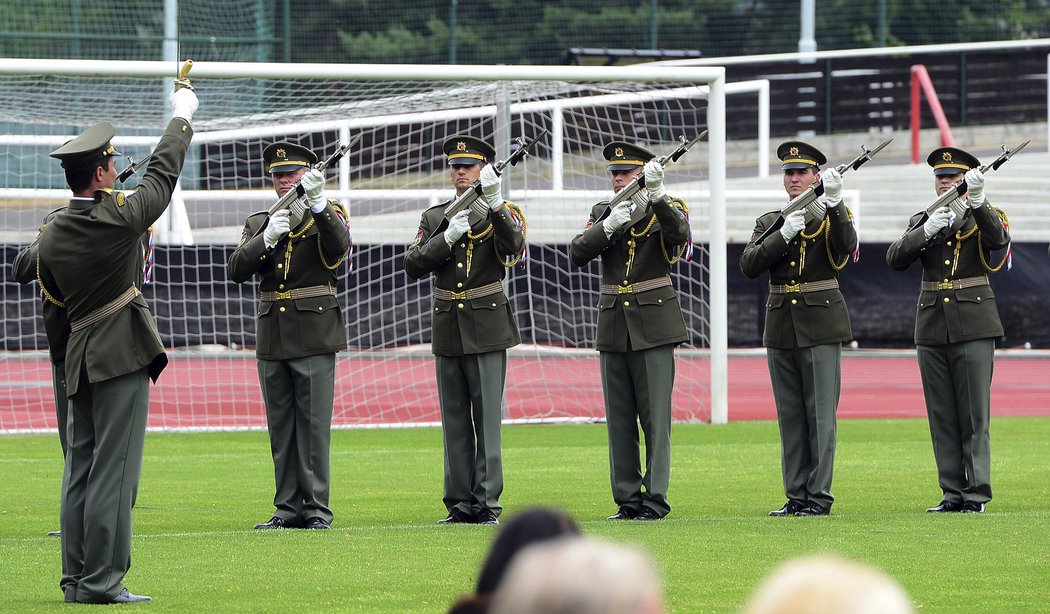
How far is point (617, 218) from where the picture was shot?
793 centimetres

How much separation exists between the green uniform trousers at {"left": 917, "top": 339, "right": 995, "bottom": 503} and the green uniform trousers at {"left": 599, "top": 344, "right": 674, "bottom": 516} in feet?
4.59

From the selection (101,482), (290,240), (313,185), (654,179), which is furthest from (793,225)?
(101,482)

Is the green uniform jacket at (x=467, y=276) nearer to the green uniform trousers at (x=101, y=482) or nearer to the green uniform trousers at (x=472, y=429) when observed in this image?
the green uniform trousers at (x=472, y=429)

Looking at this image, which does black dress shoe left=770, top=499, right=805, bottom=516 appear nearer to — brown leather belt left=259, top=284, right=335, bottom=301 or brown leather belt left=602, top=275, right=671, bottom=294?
brown leather belt left=602, top=275, right=671, bottom=294

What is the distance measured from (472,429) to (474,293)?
2.33 feet

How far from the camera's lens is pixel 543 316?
15336mm

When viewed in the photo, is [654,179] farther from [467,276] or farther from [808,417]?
[808,417]

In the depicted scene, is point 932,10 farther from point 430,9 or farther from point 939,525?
point 939,525

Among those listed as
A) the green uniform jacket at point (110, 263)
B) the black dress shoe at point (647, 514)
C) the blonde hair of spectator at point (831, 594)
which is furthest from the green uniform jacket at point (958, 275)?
the blonde hair of spectator at point (831, 594)

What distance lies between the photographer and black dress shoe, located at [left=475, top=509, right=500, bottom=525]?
7.95 metres

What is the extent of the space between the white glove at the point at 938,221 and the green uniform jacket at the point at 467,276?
2095 millimetres

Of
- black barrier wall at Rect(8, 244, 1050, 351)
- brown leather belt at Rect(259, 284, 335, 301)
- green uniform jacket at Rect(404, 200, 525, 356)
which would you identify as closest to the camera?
brown leather belt at Rect(259, 284, 335, 301)

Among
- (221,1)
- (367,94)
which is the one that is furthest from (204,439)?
(221,1)

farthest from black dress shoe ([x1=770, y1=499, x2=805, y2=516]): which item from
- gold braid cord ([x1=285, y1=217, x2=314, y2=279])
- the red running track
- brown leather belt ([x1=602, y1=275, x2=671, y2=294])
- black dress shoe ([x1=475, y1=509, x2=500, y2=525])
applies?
the red running track
